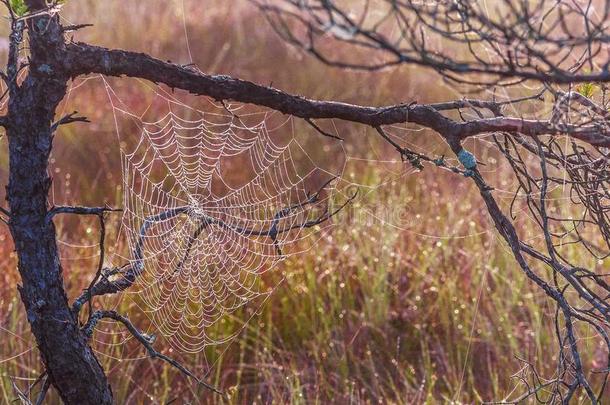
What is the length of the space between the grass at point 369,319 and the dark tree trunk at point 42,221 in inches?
37.3

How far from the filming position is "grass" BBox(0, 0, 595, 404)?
149 inches

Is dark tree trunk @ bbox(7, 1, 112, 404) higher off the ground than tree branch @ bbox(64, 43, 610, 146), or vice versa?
tree branch @ bbox(64, 43, 610, 146)

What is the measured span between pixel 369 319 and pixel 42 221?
7.66 ft

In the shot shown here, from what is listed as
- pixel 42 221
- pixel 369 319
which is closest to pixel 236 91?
pixel 42 221

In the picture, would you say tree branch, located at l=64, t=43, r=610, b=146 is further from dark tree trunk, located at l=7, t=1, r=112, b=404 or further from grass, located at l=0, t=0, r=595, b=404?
grass, located at l=0, t=0, r=595, b=404

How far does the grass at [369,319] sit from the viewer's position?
3.79 meters

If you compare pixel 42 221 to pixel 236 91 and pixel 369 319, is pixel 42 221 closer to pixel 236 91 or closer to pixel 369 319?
pixel 236 91

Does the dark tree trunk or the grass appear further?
the grass

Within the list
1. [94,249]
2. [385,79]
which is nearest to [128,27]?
[385,79]

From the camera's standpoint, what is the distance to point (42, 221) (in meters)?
2.28

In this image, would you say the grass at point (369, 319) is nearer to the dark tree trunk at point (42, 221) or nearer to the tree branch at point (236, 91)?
the dark tree trunk at point (42, 221)

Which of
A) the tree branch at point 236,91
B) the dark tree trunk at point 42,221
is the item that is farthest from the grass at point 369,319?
the tree branch at point 236,91

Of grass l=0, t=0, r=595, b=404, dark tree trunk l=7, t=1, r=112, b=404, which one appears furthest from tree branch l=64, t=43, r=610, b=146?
grass l=0, t=0, r=595, b=404

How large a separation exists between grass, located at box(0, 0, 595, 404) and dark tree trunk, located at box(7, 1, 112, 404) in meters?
0.95
